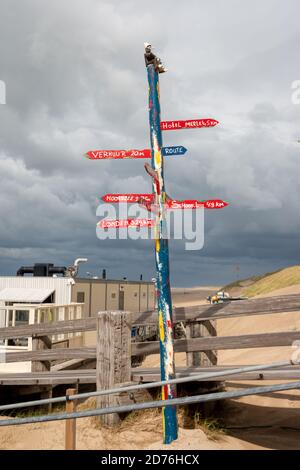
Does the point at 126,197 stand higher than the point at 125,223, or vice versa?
the point at 126,197

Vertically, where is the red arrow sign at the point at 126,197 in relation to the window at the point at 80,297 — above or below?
above

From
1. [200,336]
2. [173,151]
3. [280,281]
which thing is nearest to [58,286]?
[200,336]

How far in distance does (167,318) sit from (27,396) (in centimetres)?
571

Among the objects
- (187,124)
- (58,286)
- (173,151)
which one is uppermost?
(187,124)

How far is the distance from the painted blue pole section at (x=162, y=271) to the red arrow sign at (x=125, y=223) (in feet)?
0.45

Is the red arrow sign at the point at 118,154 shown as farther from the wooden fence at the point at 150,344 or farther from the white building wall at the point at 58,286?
the white building wall at the point at 58,286

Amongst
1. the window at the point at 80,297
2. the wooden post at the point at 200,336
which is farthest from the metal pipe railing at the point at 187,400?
the window at the point at 80,297

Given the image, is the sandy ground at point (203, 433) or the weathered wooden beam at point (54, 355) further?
the weathered wooden beam at point (54, 355)

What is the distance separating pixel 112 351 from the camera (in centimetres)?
725

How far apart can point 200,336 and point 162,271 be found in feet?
7.27

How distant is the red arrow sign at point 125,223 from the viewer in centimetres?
655

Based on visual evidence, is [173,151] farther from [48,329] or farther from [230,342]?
[48,329]
